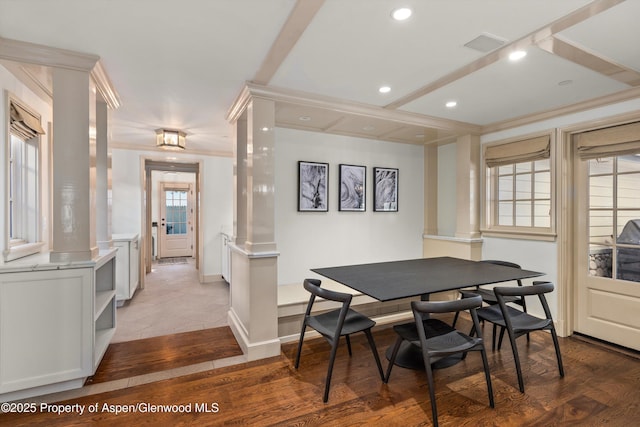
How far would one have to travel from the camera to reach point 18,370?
2.07 metres

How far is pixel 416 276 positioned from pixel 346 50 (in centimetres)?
181

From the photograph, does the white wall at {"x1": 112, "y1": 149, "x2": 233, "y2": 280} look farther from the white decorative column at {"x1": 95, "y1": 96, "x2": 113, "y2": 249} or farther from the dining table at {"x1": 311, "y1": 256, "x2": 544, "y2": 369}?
the dining table at {"x1": 311, "y1": 256, "x2": 544, "y2": 369}

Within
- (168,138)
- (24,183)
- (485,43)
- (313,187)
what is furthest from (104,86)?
(485,43)

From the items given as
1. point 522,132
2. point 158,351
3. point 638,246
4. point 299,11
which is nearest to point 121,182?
point 158,351

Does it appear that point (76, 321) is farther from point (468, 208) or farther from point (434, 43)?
point (468, 208)

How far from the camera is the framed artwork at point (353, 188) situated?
13.2 feet

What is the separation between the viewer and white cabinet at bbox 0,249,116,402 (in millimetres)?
2055

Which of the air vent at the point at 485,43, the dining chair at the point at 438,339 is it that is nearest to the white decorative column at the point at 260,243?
the dining chair at the point at 438,339

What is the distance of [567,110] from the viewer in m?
3.16

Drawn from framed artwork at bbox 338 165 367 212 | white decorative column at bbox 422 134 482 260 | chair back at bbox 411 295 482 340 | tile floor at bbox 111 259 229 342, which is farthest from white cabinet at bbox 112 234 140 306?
white decorative column at bbox 422 134 482 260

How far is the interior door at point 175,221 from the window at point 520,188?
23.4 feet

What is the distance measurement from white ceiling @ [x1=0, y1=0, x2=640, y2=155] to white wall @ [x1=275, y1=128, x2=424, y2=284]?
56 centimetres

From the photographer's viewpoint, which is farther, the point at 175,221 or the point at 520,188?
the point at 175,221

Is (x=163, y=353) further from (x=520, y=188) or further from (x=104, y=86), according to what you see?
(x=520, y=188)
